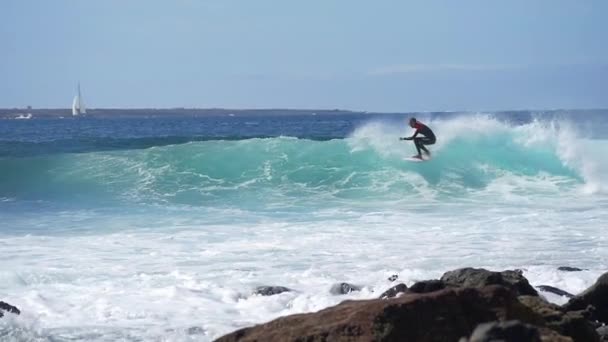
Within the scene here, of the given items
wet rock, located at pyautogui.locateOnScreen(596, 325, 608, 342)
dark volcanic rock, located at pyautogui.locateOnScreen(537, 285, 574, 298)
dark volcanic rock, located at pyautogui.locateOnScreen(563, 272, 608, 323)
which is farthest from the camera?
dark volcanic rock, located at pyautogui.locateOnScreen(537, 285, 574, 298)

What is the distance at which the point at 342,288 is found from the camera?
30.8 ft

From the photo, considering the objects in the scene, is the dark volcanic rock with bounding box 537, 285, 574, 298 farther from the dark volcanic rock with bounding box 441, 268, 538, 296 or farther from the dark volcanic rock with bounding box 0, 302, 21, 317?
the dark volcanic rock with bounding box 0, 302, 21, 317

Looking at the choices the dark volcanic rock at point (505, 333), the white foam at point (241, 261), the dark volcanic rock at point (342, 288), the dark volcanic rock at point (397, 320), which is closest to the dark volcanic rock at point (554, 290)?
the white foam at point (241, 261)

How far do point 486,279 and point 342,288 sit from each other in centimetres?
261

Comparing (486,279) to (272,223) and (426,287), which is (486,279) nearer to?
(426,287)

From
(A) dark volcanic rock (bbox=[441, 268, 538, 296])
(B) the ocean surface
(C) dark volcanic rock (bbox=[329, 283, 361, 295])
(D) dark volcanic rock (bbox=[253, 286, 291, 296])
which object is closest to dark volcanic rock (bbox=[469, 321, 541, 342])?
(A) dark volcanic rock (bbox=[441, 268, 538, 296])

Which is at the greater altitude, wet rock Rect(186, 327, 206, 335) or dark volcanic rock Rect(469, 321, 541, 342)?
dark volcanic rock Rect(469, 321, 541, 342)

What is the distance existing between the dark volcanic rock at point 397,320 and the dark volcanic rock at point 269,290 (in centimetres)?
397

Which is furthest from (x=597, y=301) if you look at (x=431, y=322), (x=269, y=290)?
(x=269, y=290)

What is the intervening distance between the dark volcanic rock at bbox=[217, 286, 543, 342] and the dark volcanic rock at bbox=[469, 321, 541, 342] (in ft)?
2.17

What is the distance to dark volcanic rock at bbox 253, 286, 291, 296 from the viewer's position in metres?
9.29

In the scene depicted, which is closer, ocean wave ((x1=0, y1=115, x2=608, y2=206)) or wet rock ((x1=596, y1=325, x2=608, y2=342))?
wet rock ((x1=596, y1=325, x2=608, y2=342))

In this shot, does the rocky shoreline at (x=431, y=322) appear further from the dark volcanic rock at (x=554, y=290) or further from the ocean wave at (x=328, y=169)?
the ocean wave at (x=328, y=169)

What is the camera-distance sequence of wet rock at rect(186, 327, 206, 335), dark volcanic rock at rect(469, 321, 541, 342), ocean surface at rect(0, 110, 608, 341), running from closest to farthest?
dark volcanic rock at rect(469, 321, 541, 342) < wet rock at rect(186, 327, 206, 335) < ocean surface at rect(0, 110, 608, 341)
